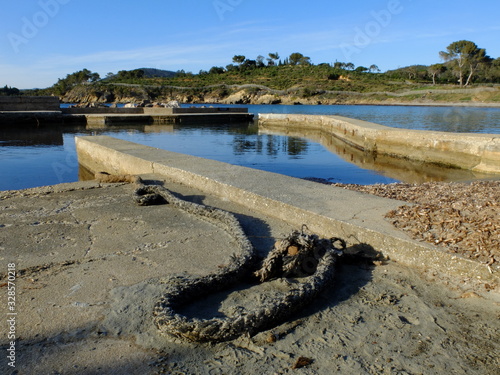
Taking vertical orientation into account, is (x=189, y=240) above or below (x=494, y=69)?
below

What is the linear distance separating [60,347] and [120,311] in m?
0.41

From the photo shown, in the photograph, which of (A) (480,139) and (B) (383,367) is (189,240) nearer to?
(B) (383,367)

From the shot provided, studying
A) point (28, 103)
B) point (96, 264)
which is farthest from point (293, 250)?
point (28, 103)

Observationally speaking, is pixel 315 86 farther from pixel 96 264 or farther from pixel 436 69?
pixel 96 264

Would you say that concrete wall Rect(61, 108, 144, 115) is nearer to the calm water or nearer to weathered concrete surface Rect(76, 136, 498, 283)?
the calm water

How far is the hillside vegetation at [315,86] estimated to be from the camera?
81375mm

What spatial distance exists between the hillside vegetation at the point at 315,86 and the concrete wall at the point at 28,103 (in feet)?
208

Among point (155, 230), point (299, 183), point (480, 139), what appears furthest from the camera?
point (480, 139)

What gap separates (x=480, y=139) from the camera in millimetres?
9969

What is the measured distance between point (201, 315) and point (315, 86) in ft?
307

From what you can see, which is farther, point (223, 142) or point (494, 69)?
point (494, 69)

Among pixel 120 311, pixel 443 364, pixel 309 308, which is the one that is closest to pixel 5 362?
pixel 120 311

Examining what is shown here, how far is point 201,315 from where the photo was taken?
2.48 meters

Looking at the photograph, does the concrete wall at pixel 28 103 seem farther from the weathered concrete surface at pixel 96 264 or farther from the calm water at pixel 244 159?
the weathered concrete surface at pixel 96 264
